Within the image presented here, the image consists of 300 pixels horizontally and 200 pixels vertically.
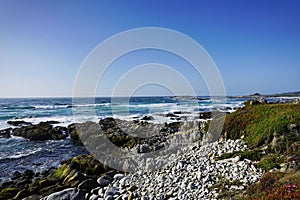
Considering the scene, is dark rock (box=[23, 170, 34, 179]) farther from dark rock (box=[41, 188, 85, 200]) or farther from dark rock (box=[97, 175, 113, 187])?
dark rock (box=[41, 188, 85, 200])

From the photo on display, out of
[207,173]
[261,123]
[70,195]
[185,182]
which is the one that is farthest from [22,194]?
[261,123]

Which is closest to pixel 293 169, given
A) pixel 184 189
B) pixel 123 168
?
pixel 184 189

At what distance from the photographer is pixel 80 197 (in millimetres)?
9289

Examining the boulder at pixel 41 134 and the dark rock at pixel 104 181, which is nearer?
the dark rock at pixel 104 181

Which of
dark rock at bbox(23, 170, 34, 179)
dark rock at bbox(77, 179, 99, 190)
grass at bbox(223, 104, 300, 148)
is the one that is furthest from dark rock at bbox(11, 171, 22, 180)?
grass at bbox(223, 104, 300, 148)

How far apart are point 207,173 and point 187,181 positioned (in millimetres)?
740

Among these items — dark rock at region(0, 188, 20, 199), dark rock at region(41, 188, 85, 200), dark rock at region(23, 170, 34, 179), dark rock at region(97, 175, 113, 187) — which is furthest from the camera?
dark rock at region(23, 170, 34, 179)

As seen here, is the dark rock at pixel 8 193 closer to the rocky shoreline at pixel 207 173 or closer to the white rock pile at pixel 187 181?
the rocky shoreline at pixel 207 173

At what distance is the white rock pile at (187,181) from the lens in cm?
747

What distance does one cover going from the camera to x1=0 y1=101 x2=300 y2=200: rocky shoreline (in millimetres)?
A: 7141

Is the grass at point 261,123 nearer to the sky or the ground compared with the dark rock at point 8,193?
nearer to the sky

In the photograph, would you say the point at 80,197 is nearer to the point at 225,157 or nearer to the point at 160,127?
the point at 225,157

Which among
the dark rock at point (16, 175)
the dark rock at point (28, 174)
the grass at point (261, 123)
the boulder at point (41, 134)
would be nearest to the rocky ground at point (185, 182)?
the grass at point (261, 123)

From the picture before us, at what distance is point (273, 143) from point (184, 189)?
181 inches
